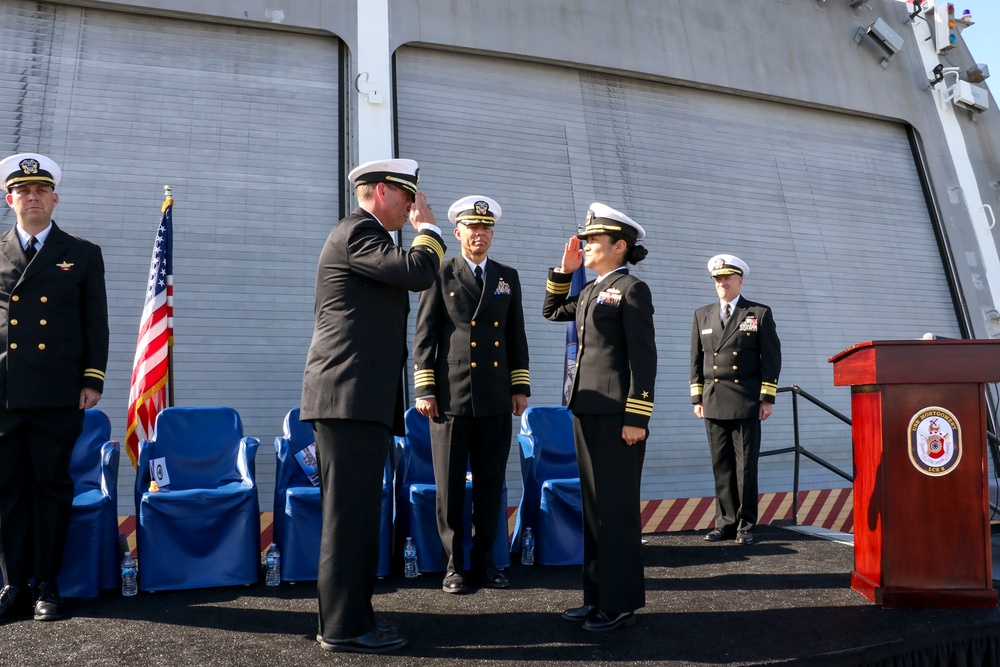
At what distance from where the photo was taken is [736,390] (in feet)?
14.4

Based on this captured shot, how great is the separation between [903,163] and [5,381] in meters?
8.68

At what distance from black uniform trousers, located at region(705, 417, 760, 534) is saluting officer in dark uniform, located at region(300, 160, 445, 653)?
2.52m

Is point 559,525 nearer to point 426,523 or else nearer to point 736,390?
point 426,523

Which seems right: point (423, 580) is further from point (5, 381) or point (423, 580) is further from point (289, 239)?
point (289, 239)

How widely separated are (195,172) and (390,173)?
369cm

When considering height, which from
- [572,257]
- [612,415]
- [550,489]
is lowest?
[550,489]

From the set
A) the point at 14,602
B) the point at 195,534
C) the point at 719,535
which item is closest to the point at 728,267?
the point at 719,535

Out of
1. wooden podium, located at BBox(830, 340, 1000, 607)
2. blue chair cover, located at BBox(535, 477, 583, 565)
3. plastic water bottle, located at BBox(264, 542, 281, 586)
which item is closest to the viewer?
wooden podium, located at BBox(830, 340, 1000, 607)

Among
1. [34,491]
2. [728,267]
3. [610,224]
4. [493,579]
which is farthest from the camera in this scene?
[728,267]

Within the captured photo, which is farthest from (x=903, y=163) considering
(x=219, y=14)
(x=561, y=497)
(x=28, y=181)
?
(x=28, y=181)

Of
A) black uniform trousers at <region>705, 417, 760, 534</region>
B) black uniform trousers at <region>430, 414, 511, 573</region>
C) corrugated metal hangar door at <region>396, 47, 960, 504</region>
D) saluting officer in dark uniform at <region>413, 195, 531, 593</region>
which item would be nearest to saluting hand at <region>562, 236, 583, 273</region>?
saluting officer in dark uniform at <region>413, 195, 531, 593</region>

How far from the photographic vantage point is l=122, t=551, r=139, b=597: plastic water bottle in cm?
330

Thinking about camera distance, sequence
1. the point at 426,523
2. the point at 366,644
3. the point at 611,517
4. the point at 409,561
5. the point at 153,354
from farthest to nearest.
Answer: the point at 153,354 < the point at 426,523 < the point at 409,561 < the point at 611,517 < the point at 366,644

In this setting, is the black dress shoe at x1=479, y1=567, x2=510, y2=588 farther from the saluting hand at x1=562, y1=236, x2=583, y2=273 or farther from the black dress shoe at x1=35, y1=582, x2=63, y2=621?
the black dress shoe at x1=35, y1=582, x2=63, y2=621
